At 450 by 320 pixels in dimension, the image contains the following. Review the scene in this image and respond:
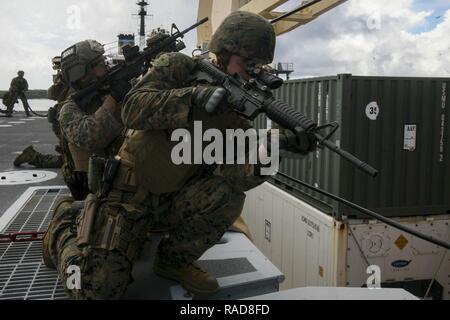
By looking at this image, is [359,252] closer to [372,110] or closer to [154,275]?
[372,110]

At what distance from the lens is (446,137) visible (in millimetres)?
5227

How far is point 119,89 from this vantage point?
3648 mm

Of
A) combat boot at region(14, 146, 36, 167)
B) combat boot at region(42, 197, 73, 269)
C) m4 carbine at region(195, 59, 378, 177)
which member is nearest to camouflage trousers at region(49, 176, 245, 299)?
combat boot at region(42, 197, 73, 269)

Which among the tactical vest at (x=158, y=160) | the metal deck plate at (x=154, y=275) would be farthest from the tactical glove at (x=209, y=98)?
the metal deck plate at (x=154, y=275)

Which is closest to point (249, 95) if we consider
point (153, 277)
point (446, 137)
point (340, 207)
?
point (153, 277)

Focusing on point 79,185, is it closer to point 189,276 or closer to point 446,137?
point 189,276

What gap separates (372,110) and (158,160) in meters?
2.98

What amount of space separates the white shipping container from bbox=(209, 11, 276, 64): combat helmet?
2610 millimetres

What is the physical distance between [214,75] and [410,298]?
1568 mm

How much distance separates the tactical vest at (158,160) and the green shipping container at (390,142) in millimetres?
2459

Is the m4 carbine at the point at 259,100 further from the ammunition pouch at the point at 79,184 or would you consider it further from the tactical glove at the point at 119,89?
the ammunition pouch at the point at 79,184

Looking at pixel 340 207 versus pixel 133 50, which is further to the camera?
pixel 340 207
